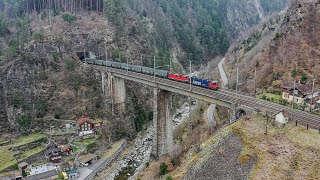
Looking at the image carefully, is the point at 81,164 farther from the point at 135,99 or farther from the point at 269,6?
the point at 269,6

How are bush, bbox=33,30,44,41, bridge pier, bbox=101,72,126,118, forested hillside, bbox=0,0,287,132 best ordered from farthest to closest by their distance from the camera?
bush, bbox=33,30,44,41 → bridge pier, bbox=101,72,126,118 → forested hillside, bbox=0,0,287,132

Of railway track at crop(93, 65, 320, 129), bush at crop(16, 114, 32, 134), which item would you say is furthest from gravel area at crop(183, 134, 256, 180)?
bush at crop(16, 114, 32, 134)

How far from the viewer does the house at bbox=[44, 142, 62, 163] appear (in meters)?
54.1

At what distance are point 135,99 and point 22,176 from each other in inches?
1238

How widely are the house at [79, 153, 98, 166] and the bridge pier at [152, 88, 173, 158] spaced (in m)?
10.6

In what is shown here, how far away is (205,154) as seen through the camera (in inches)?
1308

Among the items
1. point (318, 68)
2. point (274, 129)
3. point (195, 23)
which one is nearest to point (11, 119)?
point (274, 129)

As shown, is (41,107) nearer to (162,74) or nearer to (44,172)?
(44,172)

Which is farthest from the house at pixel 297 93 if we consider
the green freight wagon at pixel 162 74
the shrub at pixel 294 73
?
the green freight wagon at pixel 162 74

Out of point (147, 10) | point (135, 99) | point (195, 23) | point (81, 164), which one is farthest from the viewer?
point (195, 23)

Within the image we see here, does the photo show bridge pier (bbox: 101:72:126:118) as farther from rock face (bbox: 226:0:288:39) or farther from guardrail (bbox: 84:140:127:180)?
rock face (bbox: 226:0:288:39)

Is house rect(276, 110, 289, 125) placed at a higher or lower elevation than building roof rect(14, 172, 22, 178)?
higher

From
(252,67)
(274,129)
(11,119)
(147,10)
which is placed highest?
(147,10)

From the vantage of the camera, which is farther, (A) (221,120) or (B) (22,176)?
(A) (221,120)
